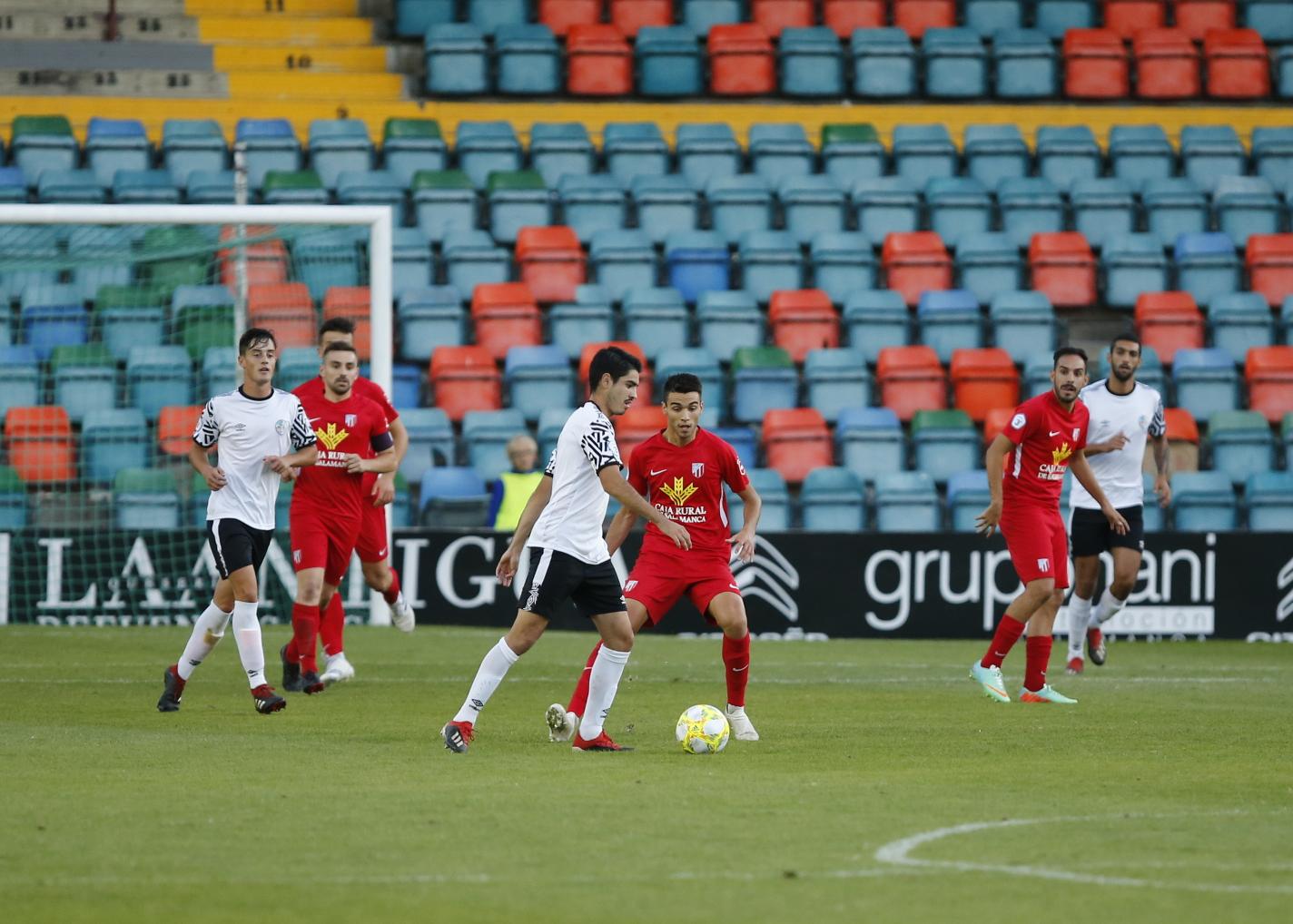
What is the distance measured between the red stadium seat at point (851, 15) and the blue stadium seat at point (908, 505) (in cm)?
802

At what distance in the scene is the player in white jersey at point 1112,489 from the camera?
13.7 metres

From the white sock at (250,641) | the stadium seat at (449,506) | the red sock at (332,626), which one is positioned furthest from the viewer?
the stadium seat at (449,506)

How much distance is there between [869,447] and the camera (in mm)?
18531

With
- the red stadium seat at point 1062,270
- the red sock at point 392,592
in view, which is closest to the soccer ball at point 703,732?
the red sock at point 392,592

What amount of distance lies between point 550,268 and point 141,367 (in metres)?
4.53

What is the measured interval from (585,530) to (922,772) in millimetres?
1914

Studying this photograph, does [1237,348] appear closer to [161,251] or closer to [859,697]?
[859,697]

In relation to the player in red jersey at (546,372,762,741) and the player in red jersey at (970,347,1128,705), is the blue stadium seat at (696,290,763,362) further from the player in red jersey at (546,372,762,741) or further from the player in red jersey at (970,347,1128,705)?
the player in red jersey at (546,372,762,741)

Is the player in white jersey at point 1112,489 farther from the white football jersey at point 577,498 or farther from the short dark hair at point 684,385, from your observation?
the white football jersey at point 577,498

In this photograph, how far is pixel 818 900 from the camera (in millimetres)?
5488

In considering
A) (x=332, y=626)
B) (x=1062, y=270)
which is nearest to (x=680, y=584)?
(x=332, y=626)

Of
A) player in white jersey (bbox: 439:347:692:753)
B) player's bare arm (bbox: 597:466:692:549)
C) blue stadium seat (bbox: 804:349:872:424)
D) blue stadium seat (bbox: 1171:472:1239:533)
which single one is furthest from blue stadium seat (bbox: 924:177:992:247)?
player's bare arm (bbox: 597:466:692:549)

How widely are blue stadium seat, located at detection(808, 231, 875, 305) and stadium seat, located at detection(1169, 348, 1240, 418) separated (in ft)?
11.2

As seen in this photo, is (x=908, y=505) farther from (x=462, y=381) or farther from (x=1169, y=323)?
(x=462, y=381)
